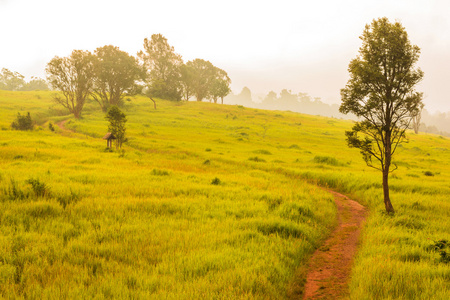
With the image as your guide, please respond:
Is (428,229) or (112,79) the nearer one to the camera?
(428,229)

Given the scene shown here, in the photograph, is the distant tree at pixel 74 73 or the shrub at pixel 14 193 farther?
the distant tree at pixel 74 73

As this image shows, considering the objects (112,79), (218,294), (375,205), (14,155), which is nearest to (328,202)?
(375,205)

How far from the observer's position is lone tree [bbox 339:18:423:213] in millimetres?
10688

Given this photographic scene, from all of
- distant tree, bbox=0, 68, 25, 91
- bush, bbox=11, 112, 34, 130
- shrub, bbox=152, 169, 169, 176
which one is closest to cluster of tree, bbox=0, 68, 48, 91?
distant tree, bbox=0, 68, 25, 91

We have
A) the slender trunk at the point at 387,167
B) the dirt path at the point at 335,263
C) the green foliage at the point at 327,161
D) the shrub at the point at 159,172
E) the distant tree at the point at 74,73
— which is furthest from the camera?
the distant tree at the point at 74,73

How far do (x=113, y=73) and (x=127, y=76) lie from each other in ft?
11.3

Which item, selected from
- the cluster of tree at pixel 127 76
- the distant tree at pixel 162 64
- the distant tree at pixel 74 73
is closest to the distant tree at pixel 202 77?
the cluster of tree at pixel 127 76

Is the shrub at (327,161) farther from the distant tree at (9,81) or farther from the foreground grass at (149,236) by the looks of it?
the distant tree at (9,81)

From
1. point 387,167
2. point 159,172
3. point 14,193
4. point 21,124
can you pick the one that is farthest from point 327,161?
point 21,124

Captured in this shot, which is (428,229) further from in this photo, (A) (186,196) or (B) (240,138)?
(B) (240,138)

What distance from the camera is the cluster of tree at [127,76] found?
5350 cm

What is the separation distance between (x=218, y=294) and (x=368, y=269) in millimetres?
3794

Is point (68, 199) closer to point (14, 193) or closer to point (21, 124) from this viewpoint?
point (14, 193)

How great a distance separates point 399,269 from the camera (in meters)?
5.82
